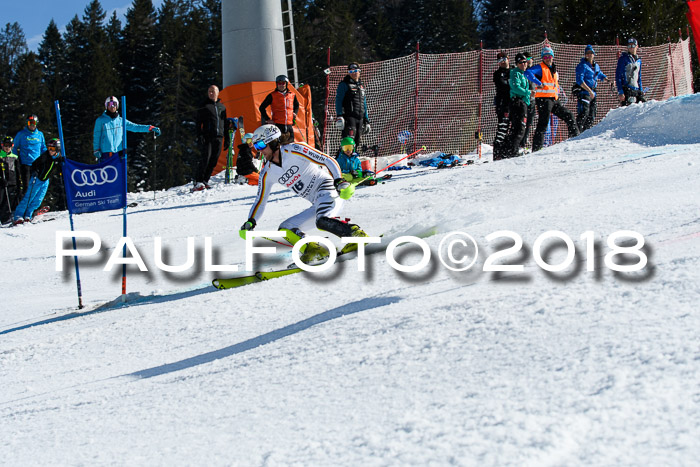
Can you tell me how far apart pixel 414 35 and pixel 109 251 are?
43.4m

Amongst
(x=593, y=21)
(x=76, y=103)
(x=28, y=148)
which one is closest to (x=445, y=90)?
(x=593, y=21)

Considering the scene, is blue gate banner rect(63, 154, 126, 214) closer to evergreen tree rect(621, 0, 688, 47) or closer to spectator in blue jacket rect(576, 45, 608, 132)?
spectator in blue jacket rect(576, 45, 608, 132)

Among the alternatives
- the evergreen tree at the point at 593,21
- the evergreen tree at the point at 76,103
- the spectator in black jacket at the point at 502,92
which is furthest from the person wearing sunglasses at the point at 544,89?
the evergreen tree at the point at 76,103

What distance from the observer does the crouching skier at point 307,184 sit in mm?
6578

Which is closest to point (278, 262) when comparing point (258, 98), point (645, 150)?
point (645, 150)

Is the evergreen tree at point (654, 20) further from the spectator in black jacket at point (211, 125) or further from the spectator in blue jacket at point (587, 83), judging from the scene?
the spectator in black jacket at point (211, 125)

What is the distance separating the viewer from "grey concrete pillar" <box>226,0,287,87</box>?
16.9 m

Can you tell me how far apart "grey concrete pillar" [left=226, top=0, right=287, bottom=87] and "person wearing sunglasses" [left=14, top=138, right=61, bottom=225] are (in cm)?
544

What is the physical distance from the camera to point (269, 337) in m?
4.46

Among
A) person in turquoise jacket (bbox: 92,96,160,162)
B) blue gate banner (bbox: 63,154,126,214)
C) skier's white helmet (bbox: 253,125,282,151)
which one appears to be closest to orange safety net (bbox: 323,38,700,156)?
person in turquoise jacket (bbox: 92,96,160,162)

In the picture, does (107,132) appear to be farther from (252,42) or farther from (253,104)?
(252,42)

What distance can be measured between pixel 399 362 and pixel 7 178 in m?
12.2

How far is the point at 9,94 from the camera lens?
44.2m

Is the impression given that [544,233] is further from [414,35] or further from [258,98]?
[414,35]
